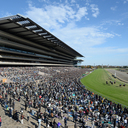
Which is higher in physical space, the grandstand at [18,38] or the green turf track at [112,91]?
the grandstand at [18,38]

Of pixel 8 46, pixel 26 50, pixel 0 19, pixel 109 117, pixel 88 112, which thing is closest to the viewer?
pixel 109 117

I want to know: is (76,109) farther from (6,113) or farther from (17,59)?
(17,59)

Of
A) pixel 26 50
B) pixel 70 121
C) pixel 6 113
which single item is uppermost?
pixel 26 50

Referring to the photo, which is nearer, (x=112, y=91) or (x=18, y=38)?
(x=112, y=91)

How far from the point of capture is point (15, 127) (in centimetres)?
908

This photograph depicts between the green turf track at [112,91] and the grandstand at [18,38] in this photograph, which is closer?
the green turf track at [112,91]

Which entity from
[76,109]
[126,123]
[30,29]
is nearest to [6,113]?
[76,109]

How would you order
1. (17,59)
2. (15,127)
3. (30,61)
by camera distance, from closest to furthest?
(15,127), (17,59), (30,61)

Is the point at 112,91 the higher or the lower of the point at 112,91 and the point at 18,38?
the lower

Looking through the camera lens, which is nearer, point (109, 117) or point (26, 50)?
point (109, 117)

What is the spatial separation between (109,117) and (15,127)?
8905 mm

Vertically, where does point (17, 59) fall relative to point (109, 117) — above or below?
above

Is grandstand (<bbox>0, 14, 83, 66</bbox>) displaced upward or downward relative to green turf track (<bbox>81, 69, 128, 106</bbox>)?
upward

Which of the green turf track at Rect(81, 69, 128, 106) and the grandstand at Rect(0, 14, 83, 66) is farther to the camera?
the grandstand at Rect(0, 14, 83, 66)
